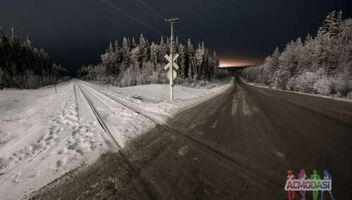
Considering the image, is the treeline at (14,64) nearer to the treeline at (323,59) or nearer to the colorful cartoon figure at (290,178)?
the colorful cartoon figure at (290,178)

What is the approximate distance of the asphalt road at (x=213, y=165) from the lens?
97.2 inches

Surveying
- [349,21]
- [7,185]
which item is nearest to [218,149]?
[7,185]

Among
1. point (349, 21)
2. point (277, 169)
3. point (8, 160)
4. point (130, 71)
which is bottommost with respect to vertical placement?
point (8, 160)

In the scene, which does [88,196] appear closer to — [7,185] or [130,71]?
[7,185]

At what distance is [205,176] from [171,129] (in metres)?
2.89

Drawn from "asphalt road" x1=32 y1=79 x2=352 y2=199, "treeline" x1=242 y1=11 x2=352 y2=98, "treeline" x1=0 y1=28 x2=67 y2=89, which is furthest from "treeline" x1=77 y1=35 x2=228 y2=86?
"asphalt road" x1=32 y1=79 x2=352 y2=199

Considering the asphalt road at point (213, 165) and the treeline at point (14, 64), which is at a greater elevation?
the treeline at point (14, 64)

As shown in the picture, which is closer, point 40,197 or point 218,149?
point 40,197

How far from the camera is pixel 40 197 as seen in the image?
8.16 feet

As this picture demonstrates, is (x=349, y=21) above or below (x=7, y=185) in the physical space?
above

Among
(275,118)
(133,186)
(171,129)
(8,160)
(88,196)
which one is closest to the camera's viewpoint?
(88,196)

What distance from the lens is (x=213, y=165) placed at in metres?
3.17

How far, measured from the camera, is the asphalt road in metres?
2.47

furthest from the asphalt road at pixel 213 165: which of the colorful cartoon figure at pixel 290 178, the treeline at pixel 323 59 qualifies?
the treeline at pixel 323 59
